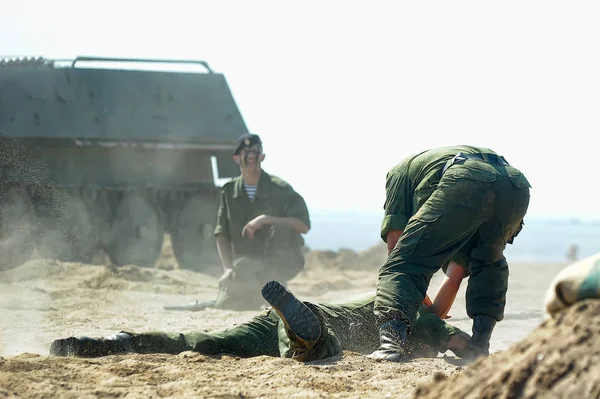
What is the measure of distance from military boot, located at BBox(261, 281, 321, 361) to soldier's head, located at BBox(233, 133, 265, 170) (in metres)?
4.46

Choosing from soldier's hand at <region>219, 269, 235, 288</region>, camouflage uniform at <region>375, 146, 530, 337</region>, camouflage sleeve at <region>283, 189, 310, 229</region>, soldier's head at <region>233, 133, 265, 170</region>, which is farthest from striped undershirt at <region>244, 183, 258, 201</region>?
camouflage uniform at <region>375, 146, 530, 337</region>

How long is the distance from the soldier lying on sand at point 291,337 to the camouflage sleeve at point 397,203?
0.36 metres

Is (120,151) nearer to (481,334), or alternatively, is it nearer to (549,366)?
(481,334)

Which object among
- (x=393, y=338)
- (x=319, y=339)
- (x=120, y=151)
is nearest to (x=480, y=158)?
(x=393, y=338)

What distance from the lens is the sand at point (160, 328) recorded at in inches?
120

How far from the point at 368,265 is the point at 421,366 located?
32.9 feet

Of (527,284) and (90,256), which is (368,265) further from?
(90,256)

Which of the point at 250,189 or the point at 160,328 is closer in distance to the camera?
the point at 160,328

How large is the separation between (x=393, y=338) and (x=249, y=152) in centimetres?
439

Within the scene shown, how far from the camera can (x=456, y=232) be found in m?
3.97

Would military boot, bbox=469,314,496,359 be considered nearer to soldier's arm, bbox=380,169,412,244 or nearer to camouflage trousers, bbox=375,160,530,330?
camouflage trousers, bbox=375,160,530,330

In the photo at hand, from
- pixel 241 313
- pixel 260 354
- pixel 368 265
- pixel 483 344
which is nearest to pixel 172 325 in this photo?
pixel 241 313

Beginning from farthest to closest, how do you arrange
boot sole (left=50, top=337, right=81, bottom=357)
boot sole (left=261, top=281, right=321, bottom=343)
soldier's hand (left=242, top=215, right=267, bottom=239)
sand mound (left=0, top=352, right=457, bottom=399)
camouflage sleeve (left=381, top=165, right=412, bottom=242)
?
1. soldier's hand (left=242, top=215, right=267, bottom=239)
2. camouflage sleeve (left=381, top=165, right=412, bottom=242)
3. boot sole (left=50, top=337, right=81, bottom=357)
4. boot sole (left=261, top=281, right=321, bottom=343)
5. sand mound (left=0, top=352, right=457, bottom=399)

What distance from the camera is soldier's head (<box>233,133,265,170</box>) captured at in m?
7.98
